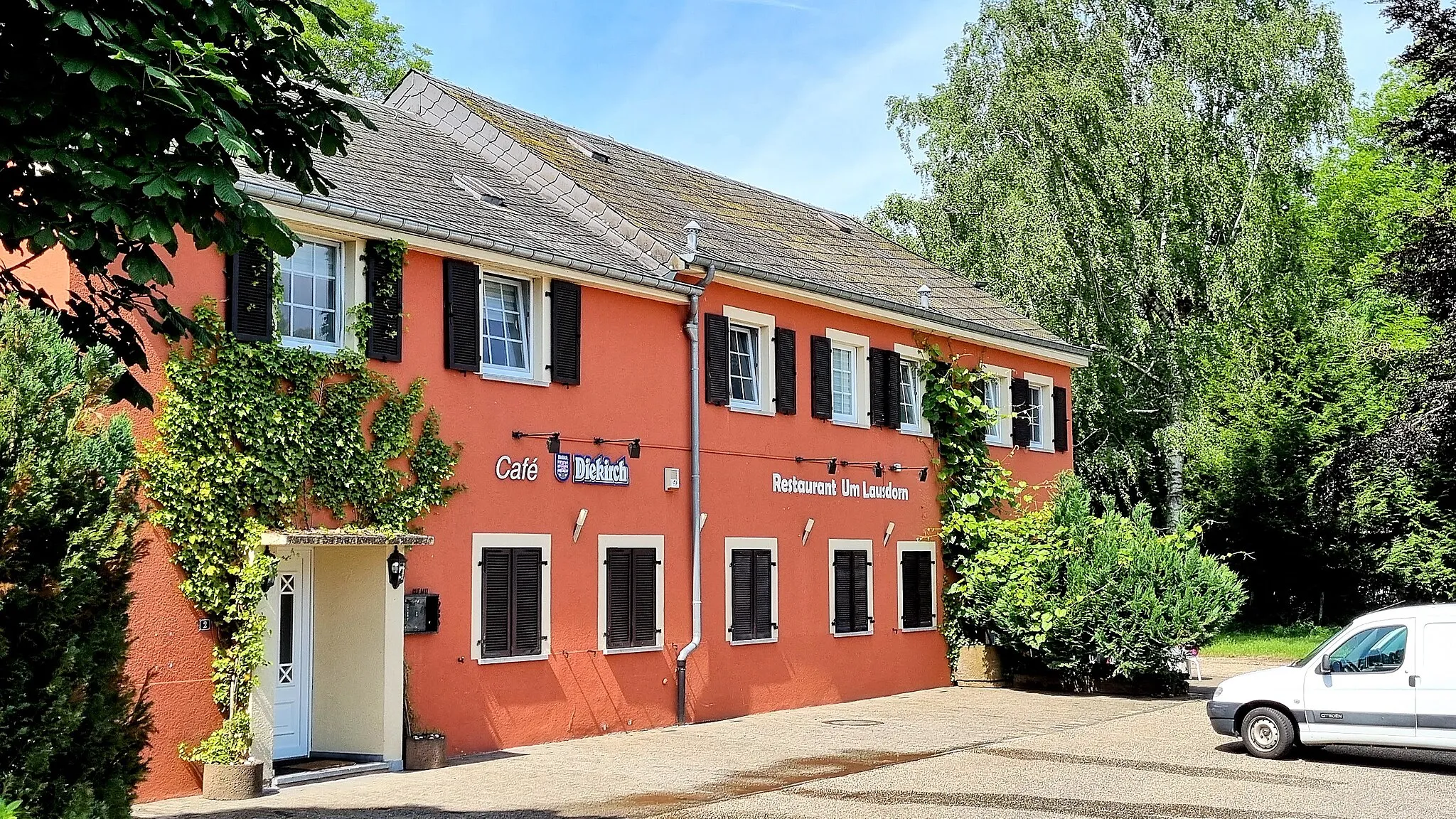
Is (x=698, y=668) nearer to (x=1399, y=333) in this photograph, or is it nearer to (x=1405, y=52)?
(x=1405, y=52)

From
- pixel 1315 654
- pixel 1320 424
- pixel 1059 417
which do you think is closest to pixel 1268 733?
pixel 1315 654

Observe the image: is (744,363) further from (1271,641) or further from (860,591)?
(1271,641)

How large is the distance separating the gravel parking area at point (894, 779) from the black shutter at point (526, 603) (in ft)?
3.67

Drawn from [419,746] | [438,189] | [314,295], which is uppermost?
[438,189]

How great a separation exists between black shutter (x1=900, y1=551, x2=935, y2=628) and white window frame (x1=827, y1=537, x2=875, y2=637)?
2.74ft

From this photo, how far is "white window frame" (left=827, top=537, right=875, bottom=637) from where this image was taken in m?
20.8

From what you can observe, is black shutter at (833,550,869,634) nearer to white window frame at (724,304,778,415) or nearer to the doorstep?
white window frame at (724,304,778,415)

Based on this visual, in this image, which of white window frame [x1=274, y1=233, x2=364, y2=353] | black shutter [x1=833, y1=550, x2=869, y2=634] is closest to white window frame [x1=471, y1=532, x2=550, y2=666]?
white window frame [x1=274, y1=233, x2=364, y2=353]

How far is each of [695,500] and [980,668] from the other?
275 inches

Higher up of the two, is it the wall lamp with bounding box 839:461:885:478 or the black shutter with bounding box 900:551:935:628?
the wall lamp with bounding box 839:461:885:478

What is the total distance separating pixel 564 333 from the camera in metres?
16.8

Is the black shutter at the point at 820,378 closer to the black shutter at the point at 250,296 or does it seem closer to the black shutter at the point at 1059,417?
the black shutter at the point at 1059,417

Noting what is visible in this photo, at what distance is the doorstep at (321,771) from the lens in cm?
1327

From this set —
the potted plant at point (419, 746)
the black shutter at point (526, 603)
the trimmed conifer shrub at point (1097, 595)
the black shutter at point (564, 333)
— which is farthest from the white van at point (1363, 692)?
the potted plant at point (419, 746)
